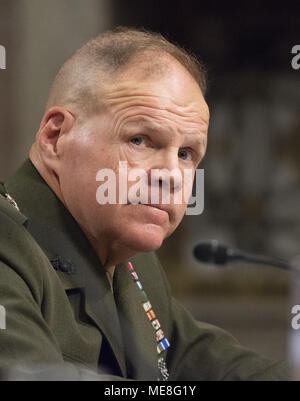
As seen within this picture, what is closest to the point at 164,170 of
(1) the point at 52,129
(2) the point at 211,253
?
(1) the point at 52,129

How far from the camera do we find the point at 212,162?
2.70m

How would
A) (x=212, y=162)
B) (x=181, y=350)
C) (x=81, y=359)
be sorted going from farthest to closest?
(x=212, y=162) < (x=181, y=350) < (x=81, y=359)

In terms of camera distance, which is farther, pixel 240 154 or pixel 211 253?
pixel 240 154

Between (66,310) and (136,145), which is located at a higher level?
(136,145)

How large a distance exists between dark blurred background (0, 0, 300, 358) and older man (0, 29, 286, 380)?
3.26 feet

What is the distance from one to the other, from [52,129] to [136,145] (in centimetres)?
11

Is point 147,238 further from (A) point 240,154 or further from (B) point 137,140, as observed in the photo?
(A) point 240,154

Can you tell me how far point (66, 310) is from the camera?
33.2 inches

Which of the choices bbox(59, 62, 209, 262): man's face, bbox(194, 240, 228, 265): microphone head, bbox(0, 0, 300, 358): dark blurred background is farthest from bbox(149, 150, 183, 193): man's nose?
bbox(0, 0, 300, 358): dark blurred background

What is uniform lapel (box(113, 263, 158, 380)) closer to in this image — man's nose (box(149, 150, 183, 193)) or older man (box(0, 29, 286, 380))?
older man (box(0, 29, 286, 380))

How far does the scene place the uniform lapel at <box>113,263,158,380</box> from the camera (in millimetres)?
928

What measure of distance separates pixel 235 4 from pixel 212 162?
69cm

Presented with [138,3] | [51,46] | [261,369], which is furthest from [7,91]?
[261,369]

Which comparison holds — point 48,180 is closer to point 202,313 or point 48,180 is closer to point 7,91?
point 7,91
